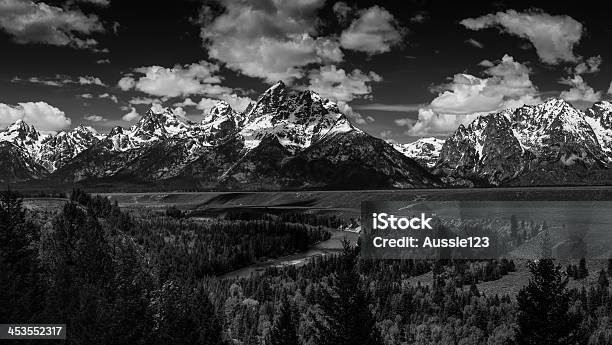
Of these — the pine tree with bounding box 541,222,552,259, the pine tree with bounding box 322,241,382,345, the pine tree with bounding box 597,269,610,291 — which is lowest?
the pine tree with bounding box 597,269,610,291

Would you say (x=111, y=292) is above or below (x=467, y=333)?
above

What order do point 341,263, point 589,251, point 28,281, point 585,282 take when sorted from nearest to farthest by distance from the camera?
point 341,263
point 28,281
point 585,282
point 589,251

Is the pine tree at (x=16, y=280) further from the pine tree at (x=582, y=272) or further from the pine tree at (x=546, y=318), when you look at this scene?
the pine tree at (x=582, y=272)

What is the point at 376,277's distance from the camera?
191750 millimetres

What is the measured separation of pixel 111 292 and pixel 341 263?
200 ft

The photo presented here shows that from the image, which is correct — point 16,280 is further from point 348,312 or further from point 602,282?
point 602,282

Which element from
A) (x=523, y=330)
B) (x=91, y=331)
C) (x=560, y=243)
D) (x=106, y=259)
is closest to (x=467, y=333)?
(x=560, y=243)

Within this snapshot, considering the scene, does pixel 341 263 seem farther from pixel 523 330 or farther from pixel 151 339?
pixel 151 339

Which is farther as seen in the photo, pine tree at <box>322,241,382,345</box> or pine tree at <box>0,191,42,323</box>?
pine tree at <box>0,191,42,323</box>

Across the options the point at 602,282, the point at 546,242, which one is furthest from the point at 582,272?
the point at 546,242

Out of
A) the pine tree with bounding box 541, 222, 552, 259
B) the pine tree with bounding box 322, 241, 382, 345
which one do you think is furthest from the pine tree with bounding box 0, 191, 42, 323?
the pine tree with bounding box 541, 222, 552, 259

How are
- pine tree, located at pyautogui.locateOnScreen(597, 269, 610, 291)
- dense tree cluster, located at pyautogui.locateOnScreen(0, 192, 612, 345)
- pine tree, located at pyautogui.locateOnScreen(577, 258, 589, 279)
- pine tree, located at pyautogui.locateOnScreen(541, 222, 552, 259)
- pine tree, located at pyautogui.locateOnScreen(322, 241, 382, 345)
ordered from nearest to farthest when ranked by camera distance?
pine tree, located at pyautogui.locateOnScreen(322, 241, 382, 345) < dense tree cluster, located at pyautogui.locateOnScreen(0, 192, 612, 345) < pine tree, located at pyautogui.locateOnScreen(597, 269, 610, 291) < pine tree, located at pyautogui.locateOnScreen(541, 222, 552, 259) < pine tree, located at pyautogui.locateOnScreen(577, 258, 589, 279)

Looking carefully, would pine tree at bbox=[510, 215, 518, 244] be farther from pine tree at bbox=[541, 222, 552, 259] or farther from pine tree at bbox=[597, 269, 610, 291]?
pine tree at bbox=[597, 269, 610, 291]

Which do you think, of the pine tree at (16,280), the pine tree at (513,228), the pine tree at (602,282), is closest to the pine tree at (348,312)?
the pine tree at (16,280)
